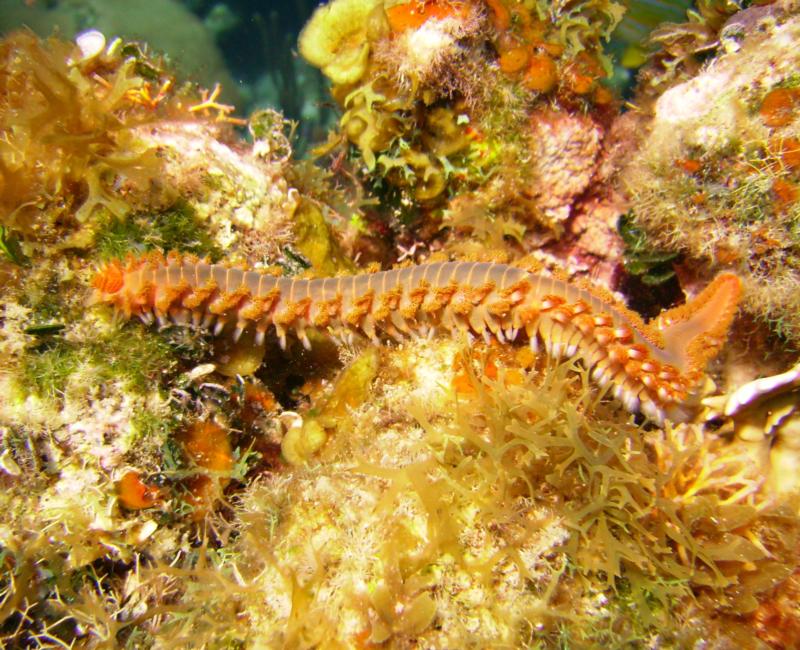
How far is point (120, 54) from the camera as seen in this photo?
5484 mm

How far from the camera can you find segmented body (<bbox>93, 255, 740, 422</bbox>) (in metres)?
3.94

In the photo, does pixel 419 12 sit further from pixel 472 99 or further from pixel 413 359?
pixel 413 359

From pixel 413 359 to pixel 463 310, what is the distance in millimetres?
711

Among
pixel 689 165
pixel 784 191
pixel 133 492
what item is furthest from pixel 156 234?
pixel 784 191

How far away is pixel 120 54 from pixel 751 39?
279 inches

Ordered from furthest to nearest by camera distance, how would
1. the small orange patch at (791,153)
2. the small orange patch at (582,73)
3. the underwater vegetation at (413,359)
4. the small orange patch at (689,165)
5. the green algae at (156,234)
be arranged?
the small orange patch at (582,73)
the green algae at (156,234)
the small orange patch at (689,165)
the small orange patch at (791,153)
the underwater vegetation at (413,359)

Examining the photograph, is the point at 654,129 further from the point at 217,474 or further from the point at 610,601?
the point at 217,474

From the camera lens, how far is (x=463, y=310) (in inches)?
170

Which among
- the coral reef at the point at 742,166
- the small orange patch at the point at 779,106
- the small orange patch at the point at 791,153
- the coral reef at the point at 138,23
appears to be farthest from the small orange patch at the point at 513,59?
the coral reef at the point at 138,23

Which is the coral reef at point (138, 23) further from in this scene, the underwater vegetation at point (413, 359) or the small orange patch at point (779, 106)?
the small orange patch at point (779, 106)

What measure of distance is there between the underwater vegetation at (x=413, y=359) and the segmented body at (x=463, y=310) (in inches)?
1.4

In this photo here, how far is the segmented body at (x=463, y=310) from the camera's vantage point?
155 inches

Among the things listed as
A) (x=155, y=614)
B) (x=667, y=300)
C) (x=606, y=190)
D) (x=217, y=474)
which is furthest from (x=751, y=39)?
(x=155, y=614)

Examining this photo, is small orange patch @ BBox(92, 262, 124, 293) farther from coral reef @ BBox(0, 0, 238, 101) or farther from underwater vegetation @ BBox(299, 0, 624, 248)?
coral reef @ BBox(0, 0, 238, 101)
